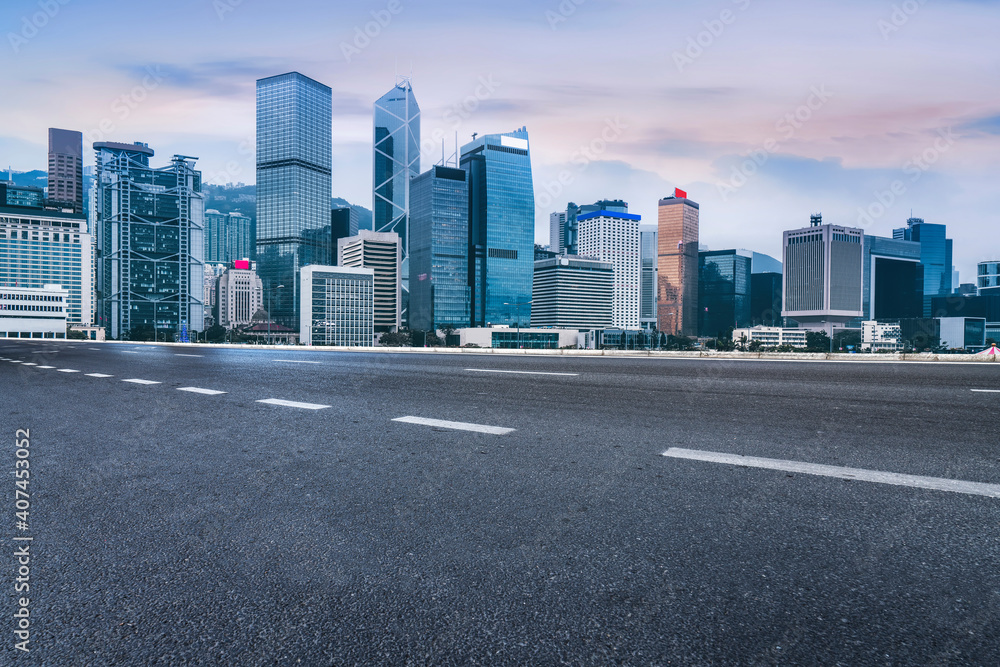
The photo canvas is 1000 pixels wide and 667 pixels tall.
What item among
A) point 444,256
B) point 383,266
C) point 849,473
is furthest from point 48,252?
point 849,473

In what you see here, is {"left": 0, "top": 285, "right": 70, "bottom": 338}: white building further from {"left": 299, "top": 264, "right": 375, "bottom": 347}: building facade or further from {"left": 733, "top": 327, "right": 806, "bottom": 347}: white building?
{"left": 733, "top": 327, "right": 806, "bottom": 347}: white building

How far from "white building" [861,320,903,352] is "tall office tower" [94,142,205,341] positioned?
668ft

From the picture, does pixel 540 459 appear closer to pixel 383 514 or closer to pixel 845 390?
pixel 383 514

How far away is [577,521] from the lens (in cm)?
235


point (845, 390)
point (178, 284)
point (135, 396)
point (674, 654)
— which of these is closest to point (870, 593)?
point (674, 654)

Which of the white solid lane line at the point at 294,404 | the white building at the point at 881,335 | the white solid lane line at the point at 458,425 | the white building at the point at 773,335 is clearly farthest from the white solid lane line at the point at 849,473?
the white building at the point at 881,335

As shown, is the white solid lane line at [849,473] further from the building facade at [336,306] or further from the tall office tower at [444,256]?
the tall office tower at [444,256]

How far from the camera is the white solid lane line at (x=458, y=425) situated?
4473 mm

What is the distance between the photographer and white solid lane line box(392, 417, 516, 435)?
4.47 meters

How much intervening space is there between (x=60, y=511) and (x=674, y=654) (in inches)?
106

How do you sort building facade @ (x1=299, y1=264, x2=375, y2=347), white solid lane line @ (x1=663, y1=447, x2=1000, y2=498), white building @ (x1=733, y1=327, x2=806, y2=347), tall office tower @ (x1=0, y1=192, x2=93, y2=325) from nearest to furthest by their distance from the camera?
1. white solid lane line @ (x1=663, y1=447, x2=1000, y2=498)
2. building facade @ (x1=299, y1=264, x2=375, y2=347)
3. tall office tower @ (x1=0, y1=192, x2=93, y2=325)
4. white building @ (x1=733, y1=327, x2=806, y2=347)

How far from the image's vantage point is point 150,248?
182 m

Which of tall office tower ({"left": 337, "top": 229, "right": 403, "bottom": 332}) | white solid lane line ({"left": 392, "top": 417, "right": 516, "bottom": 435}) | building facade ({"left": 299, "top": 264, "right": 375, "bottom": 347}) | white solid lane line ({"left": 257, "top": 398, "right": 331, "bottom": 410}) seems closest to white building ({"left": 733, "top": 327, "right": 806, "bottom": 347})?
tall office tower ({"left": 337, "top": 229, "right": 403, "bottom": 332})

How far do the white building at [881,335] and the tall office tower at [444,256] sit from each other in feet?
402
